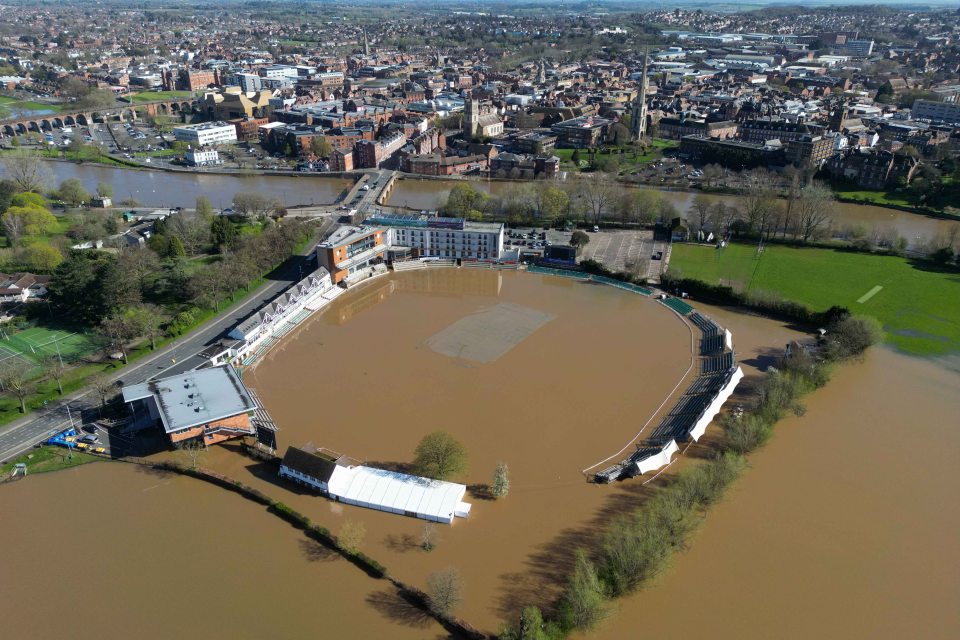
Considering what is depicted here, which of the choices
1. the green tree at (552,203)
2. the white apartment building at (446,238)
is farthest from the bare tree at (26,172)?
the green tree at (552,203)

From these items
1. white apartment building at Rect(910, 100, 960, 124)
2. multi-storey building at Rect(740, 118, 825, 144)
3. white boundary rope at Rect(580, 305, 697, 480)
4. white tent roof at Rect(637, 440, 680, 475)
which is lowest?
white boundary rope at Rect(580, 305, 697, 480)

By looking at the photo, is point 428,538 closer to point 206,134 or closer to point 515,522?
point 515,522

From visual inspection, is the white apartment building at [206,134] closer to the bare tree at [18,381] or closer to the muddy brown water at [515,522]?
the bare tree at [18,381]

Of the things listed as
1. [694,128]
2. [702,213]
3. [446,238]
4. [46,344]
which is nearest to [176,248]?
[46,344]

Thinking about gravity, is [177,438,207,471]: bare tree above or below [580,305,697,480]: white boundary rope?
below

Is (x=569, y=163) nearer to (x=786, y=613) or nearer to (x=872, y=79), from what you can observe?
(x=786, y=613)

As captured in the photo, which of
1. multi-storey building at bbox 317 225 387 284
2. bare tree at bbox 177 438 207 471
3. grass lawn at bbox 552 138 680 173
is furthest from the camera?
grass lawn at bbox 552 138 680 173

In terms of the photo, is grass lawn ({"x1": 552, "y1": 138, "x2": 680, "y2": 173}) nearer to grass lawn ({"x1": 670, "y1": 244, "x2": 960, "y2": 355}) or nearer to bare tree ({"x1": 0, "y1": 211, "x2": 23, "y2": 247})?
grass lawn ({"x1": 670, "y1": 244, "x2": 960, "y2": 355})

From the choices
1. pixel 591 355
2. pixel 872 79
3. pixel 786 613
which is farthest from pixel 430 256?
pixel 872 79

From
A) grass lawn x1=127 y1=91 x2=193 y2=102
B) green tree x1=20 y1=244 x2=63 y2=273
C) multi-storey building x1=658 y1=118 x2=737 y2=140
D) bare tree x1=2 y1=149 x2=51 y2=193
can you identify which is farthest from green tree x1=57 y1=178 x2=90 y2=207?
multi-storey building x1=658 y1=118 x2=737 y2=140
